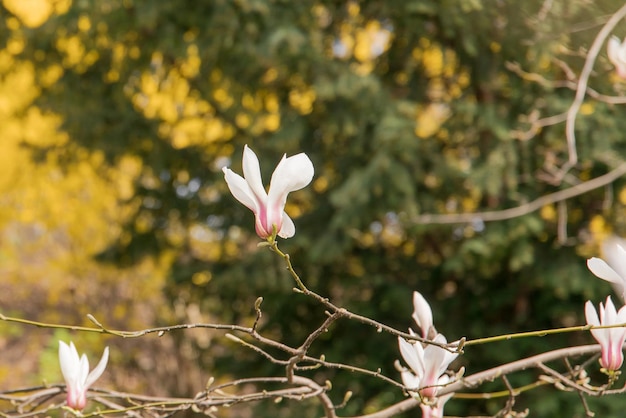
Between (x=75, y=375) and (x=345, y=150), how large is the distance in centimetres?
286

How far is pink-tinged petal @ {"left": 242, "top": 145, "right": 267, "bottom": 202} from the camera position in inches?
42.6

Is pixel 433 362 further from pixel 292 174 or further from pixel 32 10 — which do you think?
pixel 32 10

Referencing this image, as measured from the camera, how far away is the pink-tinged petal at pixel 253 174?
1082 millimetres

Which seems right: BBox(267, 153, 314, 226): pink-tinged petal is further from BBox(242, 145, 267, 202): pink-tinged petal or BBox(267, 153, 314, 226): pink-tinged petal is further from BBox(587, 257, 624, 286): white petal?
BBox(587, 257, 624, 286): white petal

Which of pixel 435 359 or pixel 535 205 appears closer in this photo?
pixel 435 359

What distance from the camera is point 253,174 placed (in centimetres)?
110

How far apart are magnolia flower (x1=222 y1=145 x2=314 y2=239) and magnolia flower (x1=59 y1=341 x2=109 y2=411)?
1.31 ft

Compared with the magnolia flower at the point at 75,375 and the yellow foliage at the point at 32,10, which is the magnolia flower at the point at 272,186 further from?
the yellow foliage at the point at 32,10

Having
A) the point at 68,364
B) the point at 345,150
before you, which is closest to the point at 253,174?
the point at 68,364

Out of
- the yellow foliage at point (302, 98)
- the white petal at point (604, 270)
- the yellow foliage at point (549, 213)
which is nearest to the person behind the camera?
the white petal at point (604, 270)

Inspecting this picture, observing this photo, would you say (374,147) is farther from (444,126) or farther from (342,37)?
(342,37)

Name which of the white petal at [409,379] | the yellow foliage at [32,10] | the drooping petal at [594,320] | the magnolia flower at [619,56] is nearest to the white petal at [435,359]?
the white petal at [409,379]

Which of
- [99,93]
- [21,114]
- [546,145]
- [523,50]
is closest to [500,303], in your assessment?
[546,145]

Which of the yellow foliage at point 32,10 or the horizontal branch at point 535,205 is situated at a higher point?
the yellow foliage at point 32,10
